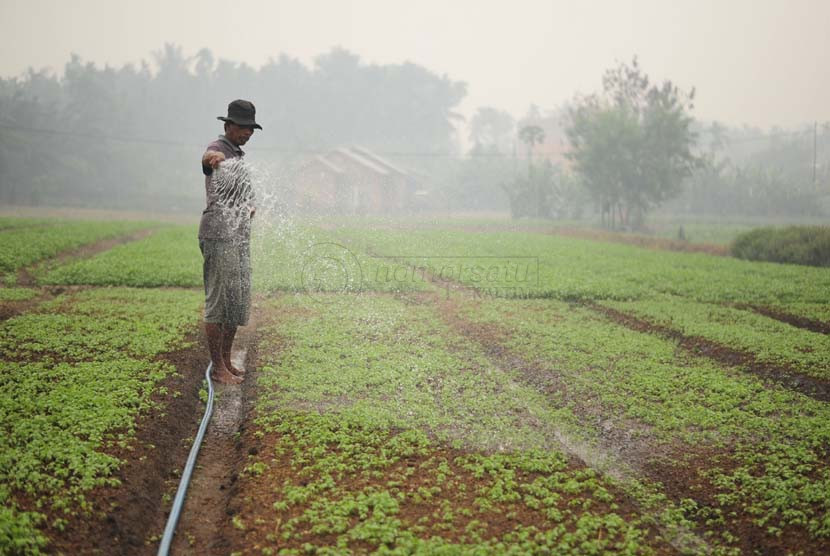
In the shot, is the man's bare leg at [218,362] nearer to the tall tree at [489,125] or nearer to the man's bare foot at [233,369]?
the man's bare foot at [233,369]

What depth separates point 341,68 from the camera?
298 feet

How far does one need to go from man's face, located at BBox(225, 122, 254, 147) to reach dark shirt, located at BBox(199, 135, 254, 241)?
56 millimetres

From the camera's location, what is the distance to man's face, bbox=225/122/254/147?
6.86m

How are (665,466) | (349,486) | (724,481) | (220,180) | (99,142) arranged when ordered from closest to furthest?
(349,486), (724,481), (665,466), (220,180), (99,142)

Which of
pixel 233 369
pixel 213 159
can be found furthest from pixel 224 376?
pixel 213 159

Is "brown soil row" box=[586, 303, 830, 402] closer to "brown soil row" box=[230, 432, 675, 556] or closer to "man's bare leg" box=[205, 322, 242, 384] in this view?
"brown soil row" box=[230, 432, 675, 556]

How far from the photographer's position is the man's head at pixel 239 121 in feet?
22.3

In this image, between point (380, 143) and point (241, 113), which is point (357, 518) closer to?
point (241, 113)

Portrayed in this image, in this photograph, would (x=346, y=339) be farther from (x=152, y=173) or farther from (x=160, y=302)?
(x=152, y=173)

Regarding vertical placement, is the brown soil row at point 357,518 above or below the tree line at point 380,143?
below

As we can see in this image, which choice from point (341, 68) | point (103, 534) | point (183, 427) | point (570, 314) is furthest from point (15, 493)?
point (341, 68)

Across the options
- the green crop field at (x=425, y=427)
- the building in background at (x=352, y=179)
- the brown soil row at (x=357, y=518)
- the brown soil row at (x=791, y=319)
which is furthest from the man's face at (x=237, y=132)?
the building in background at (x=352, y=179)

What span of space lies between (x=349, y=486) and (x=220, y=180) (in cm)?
340

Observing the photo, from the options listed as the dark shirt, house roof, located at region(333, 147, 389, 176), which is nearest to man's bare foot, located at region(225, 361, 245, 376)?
the dark shirt
